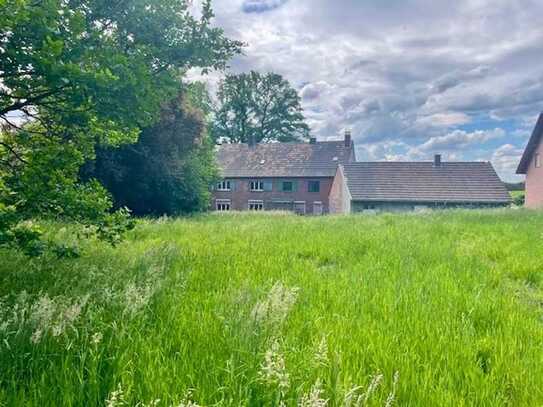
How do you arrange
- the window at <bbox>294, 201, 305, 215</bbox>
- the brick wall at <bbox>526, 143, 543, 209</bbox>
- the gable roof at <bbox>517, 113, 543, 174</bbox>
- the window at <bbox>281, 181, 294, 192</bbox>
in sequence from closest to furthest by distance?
the gable roof at <bbox>517, 113, 543, 174</bbox> → the brick wall at <bbox>526, 143, 543, 209</bbox> → the window at <bbox>294, 201, 305, 215</bbox> → the window at <bbox>281, 181, 294, 192</bbox>

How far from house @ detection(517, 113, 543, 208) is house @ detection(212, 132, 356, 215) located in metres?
23.6

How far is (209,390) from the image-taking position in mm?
2096

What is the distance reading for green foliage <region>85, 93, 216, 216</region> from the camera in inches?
821

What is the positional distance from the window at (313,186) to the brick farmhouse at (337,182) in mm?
152

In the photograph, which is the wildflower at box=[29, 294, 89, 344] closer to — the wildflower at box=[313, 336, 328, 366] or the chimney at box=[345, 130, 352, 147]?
the wildflower at box=[313, 336, 328, 366]

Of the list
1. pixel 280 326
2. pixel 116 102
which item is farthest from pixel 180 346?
pixel 116 102

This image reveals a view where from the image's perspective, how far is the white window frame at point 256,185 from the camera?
56.4 meters

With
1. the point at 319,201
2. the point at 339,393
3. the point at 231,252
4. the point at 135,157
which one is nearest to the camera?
the point at 339,393

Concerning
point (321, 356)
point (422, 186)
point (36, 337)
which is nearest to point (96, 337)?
point (36, 337)

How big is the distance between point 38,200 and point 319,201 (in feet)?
167

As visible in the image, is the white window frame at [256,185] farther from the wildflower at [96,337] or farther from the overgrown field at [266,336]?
the wildflower at [96,337]

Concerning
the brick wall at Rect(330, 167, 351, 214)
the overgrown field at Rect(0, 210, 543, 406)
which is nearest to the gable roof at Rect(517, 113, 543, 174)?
the brick wall at Rect(330, 167, 351, 214)

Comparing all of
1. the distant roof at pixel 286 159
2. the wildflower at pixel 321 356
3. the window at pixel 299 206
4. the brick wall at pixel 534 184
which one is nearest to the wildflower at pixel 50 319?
the wildflower at pixel 321 356

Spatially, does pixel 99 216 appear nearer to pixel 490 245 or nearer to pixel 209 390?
pixel 209 390
